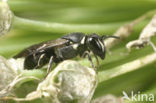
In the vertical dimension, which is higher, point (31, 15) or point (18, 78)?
point (31, 15)

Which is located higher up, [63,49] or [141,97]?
[63,49]

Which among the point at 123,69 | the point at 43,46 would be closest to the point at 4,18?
the point at 43,46

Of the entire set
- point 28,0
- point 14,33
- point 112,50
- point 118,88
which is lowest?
point 118,88

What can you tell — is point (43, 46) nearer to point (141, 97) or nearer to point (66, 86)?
point (66, 86)

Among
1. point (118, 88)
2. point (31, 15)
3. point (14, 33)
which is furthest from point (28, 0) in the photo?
point (118, 88)

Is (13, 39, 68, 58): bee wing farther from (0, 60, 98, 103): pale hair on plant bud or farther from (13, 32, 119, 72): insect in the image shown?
(0, 60, 98, 103): pale hair on plant bud

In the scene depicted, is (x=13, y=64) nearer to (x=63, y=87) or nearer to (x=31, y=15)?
(x=63, y=87)
